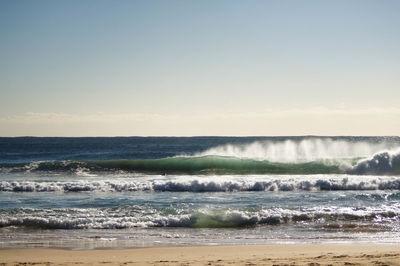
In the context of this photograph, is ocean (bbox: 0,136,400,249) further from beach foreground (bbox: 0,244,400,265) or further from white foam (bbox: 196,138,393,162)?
white foam (bbox: 196,138,393,162)

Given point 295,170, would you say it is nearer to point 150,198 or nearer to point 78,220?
point 150,198

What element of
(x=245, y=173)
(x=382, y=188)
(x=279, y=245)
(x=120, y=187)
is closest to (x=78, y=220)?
(x=279, y=245)

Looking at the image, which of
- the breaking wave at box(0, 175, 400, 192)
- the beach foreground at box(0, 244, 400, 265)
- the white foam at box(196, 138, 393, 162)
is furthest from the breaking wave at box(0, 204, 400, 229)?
the white foam at box(196, 138, 393, 162)

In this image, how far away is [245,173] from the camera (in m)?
24.7

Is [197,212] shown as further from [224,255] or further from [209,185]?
[209,185]

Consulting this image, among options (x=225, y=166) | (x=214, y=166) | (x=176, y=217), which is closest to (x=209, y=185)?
(x=176, y=217)

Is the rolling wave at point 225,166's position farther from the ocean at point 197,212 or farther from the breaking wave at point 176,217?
the breaking wave at point 176,217

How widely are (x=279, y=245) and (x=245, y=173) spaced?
616 inches

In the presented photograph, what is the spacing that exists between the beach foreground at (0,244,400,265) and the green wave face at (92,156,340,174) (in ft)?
53.1

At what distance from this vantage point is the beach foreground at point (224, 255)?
23.7 ft

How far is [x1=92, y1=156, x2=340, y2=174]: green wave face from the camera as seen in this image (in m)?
25.2

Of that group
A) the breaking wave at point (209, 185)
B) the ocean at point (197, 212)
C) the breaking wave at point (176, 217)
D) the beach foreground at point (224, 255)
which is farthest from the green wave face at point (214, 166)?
the beach foreground at point (224, 255)

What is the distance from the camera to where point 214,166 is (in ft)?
88.9

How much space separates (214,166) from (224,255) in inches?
751
